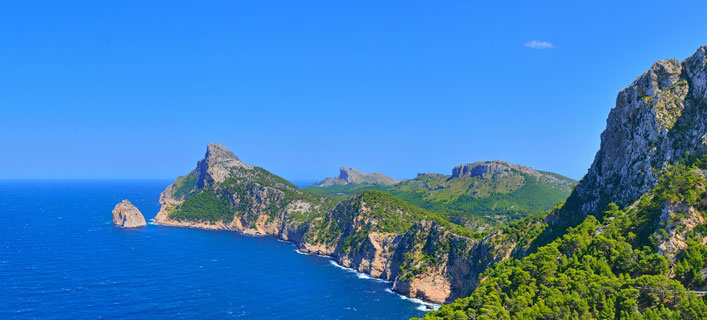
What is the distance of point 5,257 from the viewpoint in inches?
6083

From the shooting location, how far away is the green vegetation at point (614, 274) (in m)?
56.9

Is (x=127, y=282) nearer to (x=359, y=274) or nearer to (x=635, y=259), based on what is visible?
(x=359, y=274)

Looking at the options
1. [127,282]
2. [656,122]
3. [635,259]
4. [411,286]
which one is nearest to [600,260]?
[635,259]

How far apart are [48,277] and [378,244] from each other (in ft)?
334

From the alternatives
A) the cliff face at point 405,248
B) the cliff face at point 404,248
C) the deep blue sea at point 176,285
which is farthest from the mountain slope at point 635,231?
the deep blue sea at point 176,285

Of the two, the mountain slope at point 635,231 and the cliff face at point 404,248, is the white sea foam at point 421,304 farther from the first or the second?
the mountain slope at point 635,231

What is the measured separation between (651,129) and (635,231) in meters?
23.3

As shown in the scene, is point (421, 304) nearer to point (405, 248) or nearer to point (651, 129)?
point (405, 248)

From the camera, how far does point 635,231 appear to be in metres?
72.1

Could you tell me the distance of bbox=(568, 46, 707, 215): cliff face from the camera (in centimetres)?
8001

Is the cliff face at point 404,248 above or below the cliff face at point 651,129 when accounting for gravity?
below

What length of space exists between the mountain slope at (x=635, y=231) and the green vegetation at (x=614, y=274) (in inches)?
5.8

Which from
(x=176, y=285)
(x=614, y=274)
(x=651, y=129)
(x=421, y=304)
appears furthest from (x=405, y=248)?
(x=614, y=274)

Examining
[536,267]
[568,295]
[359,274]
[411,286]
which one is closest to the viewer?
[568,295]
